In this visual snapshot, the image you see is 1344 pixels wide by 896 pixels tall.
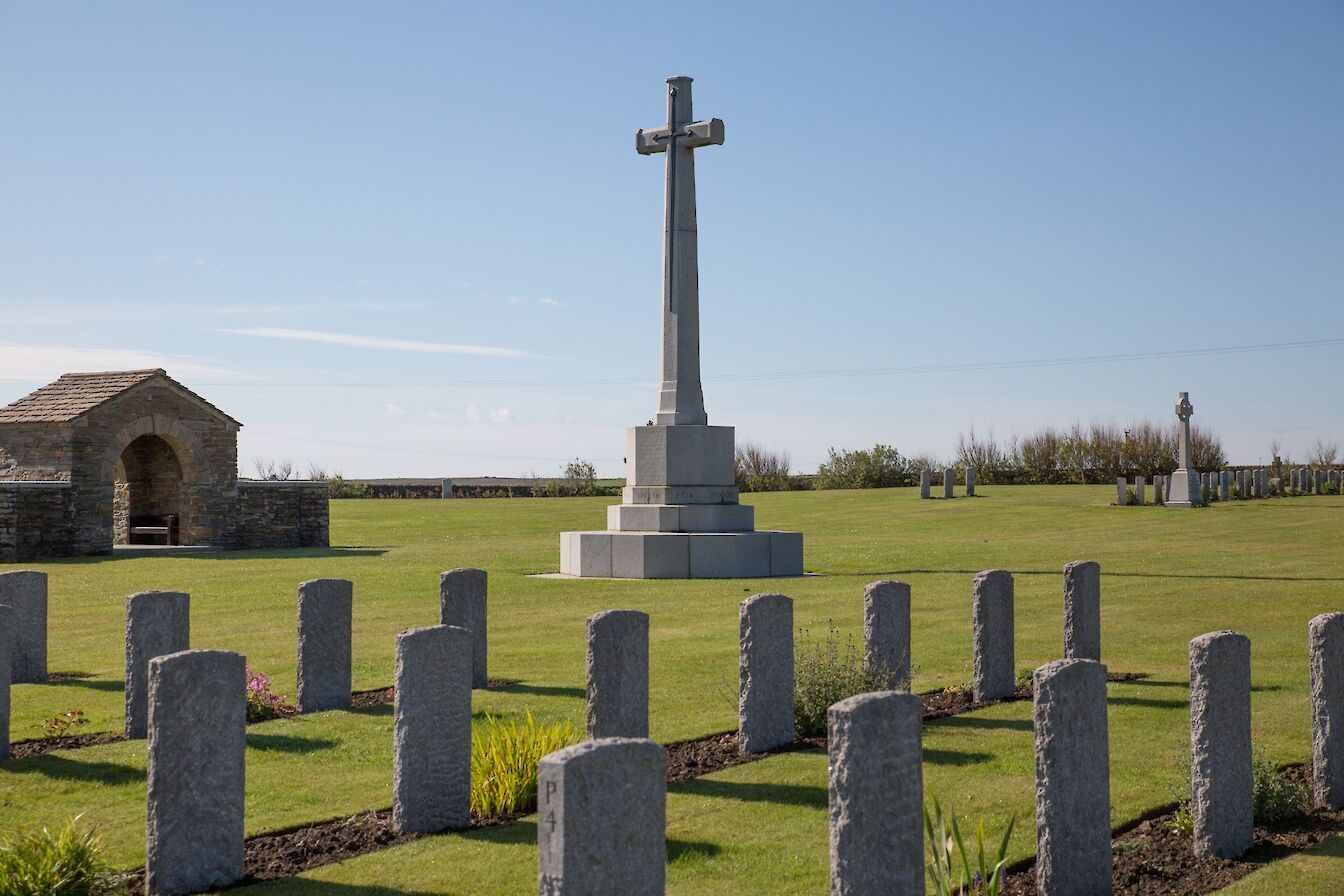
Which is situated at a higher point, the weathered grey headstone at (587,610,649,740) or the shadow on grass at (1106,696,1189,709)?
the weathered grey headstone at (587,610,649,740)

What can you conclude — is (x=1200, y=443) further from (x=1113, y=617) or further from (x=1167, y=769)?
(x=1167, y=769)

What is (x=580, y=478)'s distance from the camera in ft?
185

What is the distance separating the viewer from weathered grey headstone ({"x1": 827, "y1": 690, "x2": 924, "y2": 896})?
16.6ft

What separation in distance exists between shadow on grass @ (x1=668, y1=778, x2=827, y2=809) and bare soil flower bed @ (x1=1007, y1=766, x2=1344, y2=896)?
1.42m

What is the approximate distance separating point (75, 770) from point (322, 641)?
2.22 metres

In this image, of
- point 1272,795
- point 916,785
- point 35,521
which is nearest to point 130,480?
point 35,521

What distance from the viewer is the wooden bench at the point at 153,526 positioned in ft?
101

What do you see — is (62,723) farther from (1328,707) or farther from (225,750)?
(1328,707)

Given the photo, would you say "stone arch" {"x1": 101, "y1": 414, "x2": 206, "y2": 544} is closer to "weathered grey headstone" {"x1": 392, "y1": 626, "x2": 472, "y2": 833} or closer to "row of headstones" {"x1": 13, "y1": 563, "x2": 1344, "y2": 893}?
"row of headstones" {"x1": 13, "y1": 563, "x2": 1344, "y2": 893}

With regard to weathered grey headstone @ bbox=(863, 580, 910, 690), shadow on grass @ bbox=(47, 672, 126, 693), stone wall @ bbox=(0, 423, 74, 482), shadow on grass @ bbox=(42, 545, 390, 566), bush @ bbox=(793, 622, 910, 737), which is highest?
stone wall @ bbox=(0, 423, 74, 482)

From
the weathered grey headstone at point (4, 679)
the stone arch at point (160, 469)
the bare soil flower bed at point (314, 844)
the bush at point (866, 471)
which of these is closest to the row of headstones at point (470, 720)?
the bare soil flower bed at point (314, 844)

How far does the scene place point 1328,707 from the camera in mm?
7609

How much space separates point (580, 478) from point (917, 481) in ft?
48.4

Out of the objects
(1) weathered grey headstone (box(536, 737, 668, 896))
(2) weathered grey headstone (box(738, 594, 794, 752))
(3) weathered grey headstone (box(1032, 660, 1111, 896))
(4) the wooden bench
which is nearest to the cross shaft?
(2) weathered grey headstone (box(738, 594, 794, 752))
